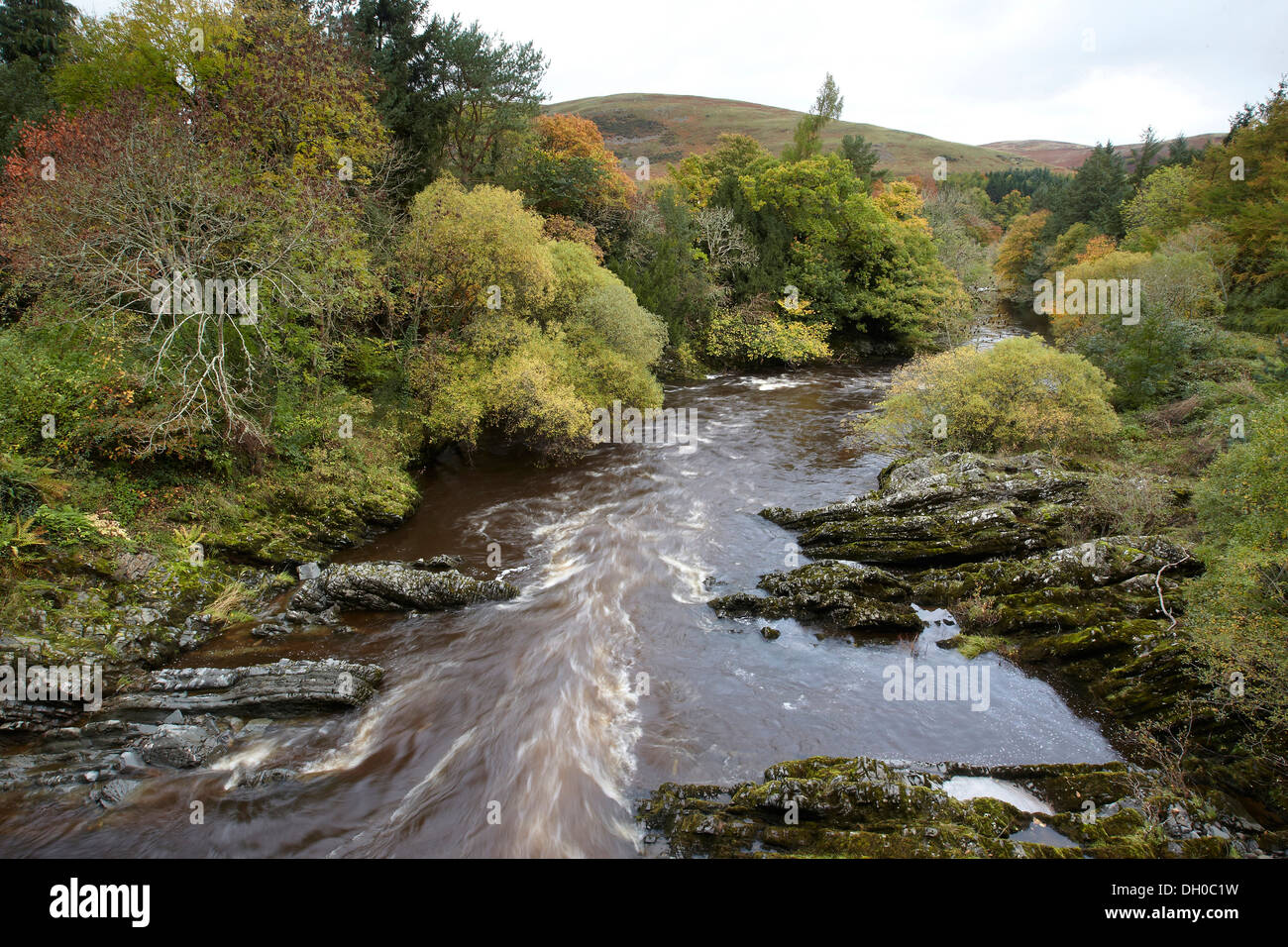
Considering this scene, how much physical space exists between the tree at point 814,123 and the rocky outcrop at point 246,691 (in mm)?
56894

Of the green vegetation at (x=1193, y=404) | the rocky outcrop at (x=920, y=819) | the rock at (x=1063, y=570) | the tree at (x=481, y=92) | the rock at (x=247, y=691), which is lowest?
the rocky outcrop at (x=920, y=819)

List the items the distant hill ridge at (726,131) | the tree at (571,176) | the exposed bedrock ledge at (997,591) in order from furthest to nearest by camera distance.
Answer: the distant hill ridge at (726,131) < the tree at (571,176) < the exposed bedrock ledge at (997,591)

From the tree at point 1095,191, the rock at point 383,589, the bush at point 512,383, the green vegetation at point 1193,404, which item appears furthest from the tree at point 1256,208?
the rock at point 383,589

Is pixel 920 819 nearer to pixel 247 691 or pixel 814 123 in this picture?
pixel 247 691

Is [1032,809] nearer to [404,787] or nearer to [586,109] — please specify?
[404,787]

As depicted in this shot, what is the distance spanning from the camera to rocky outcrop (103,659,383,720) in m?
10.6

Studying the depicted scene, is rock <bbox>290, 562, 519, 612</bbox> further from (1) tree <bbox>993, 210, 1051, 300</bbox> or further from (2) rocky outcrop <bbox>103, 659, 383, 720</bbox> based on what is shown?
(1) tree <bbox>993, 210, 1051, 300</bbox>

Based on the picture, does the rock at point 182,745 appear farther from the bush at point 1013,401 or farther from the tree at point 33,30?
the tree at point 33,30

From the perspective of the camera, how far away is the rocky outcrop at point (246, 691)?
1057 cm

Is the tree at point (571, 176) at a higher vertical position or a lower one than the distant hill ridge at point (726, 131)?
lower

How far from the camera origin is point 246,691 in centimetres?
1103

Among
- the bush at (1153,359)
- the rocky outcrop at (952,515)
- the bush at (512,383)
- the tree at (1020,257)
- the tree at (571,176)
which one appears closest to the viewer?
the rocky outcrop at (952,515)
